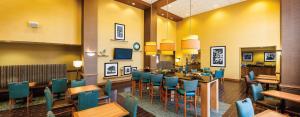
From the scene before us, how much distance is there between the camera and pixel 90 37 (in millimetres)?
5949

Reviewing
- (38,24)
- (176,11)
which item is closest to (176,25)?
(176,11)

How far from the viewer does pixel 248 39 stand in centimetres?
759

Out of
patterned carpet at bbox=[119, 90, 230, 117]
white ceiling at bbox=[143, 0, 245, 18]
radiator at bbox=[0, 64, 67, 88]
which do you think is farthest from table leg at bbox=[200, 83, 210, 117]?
white ceiling at bbox=[143, 0, 245, 18]

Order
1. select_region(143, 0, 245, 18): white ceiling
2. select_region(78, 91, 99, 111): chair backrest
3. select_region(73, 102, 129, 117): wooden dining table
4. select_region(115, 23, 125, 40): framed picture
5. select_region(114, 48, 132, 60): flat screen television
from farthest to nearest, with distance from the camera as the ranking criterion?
1. select_region(143, 0, 245, 18): white ceiling
2. select_region(115, 23, 125, 40): framed picture
3. select_region(114, 48, 132, 60): flat screen television
4. select_region(78, 91, 99, 111): chair backrest
5. select_region(73, 102, 129, 117): wooden dining table

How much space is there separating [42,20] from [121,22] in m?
3.67

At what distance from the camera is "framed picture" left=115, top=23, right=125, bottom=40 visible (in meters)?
7.32

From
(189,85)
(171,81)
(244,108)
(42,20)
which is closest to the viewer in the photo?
(244,108)

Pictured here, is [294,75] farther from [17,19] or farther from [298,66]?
[17,19]

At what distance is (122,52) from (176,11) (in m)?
5.27

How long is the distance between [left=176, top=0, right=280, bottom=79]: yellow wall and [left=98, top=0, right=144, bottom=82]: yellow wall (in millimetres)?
4846

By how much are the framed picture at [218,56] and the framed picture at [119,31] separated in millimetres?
6334

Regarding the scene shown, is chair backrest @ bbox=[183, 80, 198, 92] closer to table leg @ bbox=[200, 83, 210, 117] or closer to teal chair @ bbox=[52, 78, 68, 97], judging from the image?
table leg @ bbox=[200, 83, 210, 117]

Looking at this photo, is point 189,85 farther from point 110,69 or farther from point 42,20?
point 42,20

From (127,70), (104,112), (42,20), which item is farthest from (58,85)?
(127,70)
